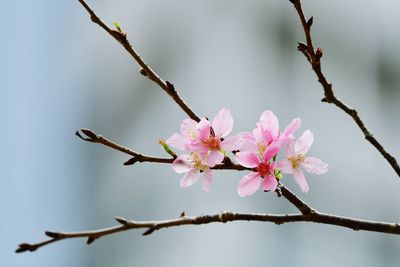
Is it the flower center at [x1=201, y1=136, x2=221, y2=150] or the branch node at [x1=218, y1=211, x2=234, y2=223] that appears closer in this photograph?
the branch node at [x1=218, y1=211, x2=234, y2=223]

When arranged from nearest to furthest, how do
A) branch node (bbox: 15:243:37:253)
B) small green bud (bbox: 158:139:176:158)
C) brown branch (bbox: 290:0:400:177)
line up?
1. branch node (bbox: 15:243:37:253)
2. brown branch (bbox: 290:0:400:177)
3. small green bud (bbox: 158:139:176:158)

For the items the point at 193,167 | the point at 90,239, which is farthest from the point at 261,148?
the point at 90,239

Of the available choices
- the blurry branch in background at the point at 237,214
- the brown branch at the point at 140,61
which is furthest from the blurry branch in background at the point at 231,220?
the brown branch at the point at 140,61

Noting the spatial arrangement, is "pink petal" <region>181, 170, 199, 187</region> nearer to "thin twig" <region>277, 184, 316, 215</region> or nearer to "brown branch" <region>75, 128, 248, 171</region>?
"brown branch" <region>75, 128, 248, 171</region>

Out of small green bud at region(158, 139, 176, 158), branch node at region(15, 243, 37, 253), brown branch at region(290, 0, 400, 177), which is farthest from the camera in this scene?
small green bud at region(158, 139, 176, 158)

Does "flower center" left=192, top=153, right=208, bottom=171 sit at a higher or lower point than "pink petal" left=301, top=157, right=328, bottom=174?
lower

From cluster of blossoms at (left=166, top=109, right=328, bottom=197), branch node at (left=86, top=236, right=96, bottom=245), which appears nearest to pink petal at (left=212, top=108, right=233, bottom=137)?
cluster of blossoms at (left=166, top=109, right=328, bottom=197)
